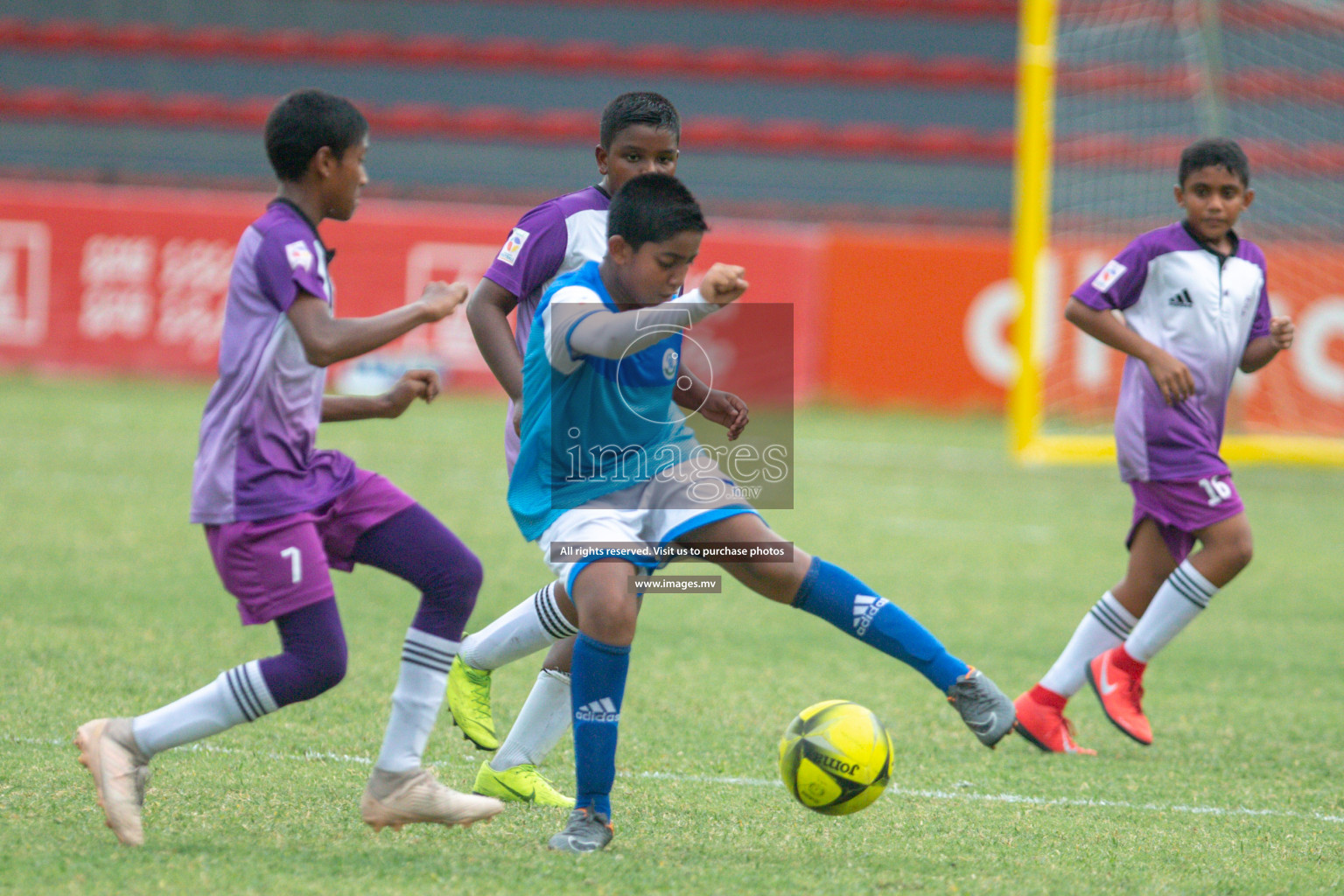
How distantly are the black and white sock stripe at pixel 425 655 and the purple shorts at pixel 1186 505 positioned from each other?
96.8 inches

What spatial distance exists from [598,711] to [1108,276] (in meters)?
2.49

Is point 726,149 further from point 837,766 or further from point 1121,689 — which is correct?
point 837,766

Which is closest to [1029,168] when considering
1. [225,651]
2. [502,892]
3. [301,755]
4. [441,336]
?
[441,336]

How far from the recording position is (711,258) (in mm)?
13766

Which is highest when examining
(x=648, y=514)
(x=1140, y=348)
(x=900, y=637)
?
(x=1140, y=348)

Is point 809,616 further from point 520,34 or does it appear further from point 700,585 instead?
point 520,34

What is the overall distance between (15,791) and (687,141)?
16.2 m

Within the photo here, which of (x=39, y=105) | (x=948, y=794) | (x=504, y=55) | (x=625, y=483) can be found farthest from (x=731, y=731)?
(x=39, y=105)

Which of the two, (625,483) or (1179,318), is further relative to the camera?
(1179,318)

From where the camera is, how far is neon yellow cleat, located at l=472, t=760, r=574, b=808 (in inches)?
144

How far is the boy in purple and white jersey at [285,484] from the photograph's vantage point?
3.15 meters

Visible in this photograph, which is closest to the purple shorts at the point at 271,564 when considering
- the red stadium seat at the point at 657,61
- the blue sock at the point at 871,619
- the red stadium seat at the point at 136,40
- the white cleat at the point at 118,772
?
the white cleat at the point at 118,772

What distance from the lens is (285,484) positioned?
322cm

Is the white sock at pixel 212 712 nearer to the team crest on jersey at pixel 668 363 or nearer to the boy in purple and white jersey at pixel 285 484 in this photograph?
the boy in purple and white jersey at pixel 285 484
